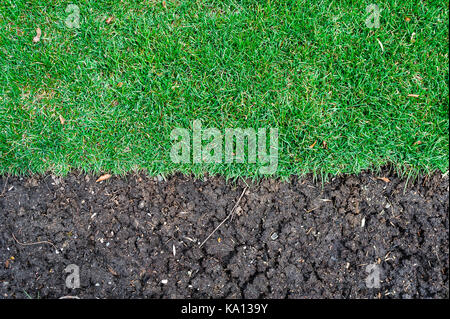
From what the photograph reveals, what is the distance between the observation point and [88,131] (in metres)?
2.51

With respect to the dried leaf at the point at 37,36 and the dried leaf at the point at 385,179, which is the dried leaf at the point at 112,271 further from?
the dried leaf at the point at 385,179

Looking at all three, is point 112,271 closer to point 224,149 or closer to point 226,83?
point 224,149

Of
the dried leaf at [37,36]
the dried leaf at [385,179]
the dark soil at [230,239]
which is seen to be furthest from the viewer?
the dried leaf at [37,36]

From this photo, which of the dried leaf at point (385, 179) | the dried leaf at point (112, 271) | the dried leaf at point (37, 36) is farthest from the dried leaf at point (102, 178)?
the dried leaf at point (385, 179)

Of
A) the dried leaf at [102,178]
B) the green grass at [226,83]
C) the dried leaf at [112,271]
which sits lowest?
the dried leaf at [112,271]

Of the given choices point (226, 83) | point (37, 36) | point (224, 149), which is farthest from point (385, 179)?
point (37, 36)

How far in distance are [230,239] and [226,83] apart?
107 centimetres

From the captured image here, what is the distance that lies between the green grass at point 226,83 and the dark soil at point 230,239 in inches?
6.9

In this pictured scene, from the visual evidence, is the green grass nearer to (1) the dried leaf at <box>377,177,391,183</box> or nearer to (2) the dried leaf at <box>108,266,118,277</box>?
(1) the dried leaf at <box>377,177,391,183</box>

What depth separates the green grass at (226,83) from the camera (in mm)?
2406

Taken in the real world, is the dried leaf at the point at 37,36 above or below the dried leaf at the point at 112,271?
above

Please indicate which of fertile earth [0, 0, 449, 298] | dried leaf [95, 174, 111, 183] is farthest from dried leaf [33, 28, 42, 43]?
dried leaf [95, 174, 111, 183]

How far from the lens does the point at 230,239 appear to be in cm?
234

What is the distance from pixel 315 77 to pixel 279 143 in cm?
52
